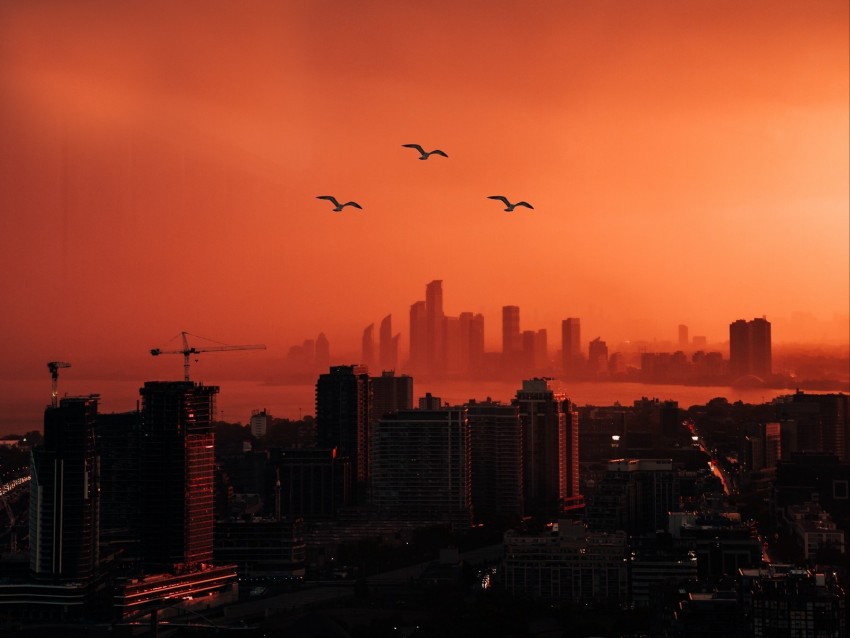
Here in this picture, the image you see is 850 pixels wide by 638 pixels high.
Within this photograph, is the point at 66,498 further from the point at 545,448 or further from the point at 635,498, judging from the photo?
the point at 545,448

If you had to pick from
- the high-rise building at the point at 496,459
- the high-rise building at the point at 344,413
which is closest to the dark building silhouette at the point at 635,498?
the high-rise building at the point at 496,459

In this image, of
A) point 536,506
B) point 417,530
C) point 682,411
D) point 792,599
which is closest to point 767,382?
Result: point 682,411

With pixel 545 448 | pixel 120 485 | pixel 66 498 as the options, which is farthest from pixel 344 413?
Result: pixel 66 498

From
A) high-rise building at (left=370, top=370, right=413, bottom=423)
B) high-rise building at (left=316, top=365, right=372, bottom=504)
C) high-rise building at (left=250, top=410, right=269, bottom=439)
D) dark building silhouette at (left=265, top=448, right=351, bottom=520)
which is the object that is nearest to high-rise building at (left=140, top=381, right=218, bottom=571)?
dark building silhouette at (left=265, top=448, right=351, bottom=520)

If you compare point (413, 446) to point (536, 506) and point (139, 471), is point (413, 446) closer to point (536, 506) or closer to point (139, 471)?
point (536, 506)

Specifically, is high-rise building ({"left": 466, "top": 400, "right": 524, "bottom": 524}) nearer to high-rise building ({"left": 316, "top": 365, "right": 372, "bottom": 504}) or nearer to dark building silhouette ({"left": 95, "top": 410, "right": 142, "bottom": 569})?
high-rise building ({"left": 316, "top": 365, "right": 372, "bottom": 504})

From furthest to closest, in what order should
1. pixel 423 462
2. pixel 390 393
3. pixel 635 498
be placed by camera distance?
pixel 390 393, pixel 423 462, pixel 635 498

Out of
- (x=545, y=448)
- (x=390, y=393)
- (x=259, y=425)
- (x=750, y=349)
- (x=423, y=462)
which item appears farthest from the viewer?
(x=750, y=349)
